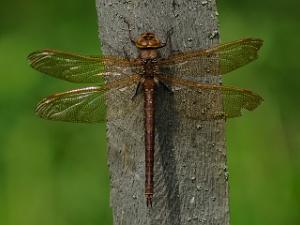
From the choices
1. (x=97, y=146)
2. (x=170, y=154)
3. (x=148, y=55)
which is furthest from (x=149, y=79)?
(x=97, y=146)

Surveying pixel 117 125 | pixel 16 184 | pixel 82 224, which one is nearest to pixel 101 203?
pixel 82 224

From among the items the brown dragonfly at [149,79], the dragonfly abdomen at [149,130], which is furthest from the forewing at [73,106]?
the dragonfly abdomen at [149,130]

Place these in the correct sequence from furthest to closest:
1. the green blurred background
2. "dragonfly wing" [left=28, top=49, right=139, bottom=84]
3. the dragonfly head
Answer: the green blurred background → "dragonfly wing" [left=28, top=49, right=139, bottom=84] → the dragonfly head

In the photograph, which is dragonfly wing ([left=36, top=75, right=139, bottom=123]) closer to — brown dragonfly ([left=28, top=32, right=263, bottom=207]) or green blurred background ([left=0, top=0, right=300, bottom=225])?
brown dragonfly ([left=28, top=32, right=263, bottom=207])

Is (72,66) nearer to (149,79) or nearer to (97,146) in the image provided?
(149,79)

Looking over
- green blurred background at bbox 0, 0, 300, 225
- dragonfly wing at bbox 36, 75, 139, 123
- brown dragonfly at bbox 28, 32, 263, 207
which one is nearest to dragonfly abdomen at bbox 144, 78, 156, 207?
brown dragonfly at bbox 28, 32, 263, 207

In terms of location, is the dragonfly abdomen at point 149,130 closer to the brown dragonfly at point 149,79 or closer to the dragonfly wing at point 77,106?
the brown dragonfly at point 149,79
